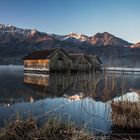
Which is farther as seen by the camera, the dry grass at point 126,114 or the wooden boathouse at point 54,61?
the wooden boathouse at point 54,61

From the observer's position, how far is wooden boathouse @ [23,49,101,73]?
5500cm

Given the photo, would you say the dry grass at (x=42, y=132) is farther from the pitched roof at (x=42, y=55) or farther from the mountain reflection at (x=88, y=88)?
the pitched roof at (x=42, y=55)

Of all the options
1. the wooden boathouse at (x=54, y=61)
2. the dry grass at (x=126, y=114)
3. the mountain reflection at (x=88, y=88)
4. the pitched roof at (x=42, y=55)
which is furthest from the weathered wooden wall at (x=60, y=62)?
the dry grass at (x=126, y=114)

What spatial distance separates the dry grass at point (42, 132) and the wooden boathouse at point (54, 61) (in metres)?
44.7

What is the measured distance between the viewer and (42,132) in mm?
8680

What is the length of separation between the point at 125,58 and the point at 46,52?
12481 cm

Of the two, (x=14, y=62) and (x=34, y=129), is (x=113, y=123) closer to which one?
(x=34, y=129)

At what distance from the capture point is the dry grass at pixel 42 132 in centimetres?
843

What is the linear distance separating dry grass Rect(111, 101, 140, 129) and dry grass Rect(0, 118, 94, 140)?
3682 millimetres

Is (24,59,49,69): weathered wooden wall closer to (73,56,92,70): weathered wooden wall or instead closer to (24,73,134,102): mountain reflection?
(73,56,92,70): weathered wooden wall

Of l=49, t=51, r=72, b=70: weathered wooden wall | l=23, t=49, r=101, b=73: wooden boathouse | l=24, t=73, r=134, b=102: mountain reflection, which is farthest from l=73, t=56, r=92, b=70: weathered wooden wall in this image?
l=24, t=73, r=134, b=102: mountain reflection

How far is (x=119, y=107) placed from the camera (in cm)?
1252

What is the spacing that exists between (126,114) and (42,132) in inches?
186

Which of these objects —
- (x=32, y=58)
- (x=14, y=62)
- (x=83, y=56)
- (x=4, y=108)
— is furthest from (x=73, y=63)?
(x=14, y=62)
